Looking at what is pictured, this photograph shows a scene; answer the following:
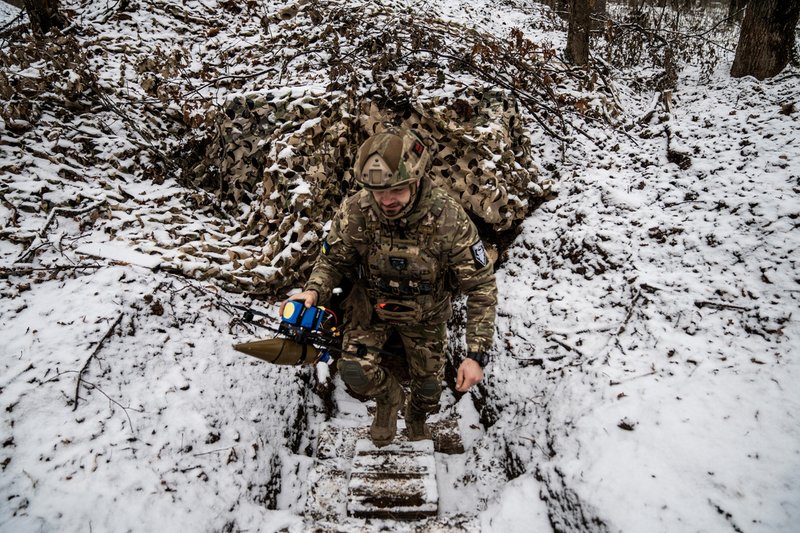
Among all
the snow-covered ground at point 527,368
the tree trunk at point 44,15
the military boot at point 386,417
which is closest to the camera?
the snow-covered ground at point 527,368

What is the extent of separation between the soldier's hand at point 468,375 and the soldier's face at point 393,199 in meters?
1.24

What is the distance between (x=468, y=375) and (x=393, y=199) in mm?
1398

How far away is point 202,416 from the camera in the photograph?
3.31 metres

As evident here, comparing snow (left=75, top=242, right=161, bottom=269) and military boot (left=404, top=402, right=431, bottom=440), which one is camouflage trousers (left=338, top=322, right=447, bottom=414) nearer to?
military boot (left=404, top=402, right=431, bottom=440)

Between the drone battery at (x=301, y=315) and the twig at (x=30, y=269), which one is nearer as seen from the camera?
the drone battery at (x=301, y=315)

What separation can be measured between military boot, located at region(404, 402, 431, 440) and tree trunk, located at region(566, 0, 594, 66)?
7.57 m

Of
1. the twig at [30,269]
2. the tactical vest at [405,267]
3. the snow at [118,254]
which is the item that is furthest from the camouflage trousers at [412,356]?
the twig at [30,269]

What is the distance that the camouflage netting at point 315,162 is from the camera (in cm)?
500

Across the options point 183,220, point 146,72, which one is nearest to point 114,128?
point 146,72

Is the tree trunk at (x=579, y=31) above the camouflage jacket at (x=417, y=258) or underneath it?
above

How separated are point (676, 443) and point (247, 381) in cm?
356

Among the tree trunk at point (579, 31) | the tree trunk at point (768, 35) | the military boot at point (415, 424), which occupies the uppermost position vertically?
the tree trunk at point (579, 31)

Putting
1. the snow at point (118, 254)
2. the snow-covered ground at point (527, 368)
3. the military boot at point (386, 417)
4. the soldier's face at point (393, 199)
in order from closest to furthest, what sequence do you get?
the snow-covered ground at point (527, 368)
the soldier's face at point (393, 199)
the military boot at point (386, 417)
the snow at point (118, 254)

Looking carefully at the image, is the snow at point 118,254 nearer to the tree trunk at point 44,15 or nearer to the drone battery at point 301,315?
the drone battery at point 301,315
